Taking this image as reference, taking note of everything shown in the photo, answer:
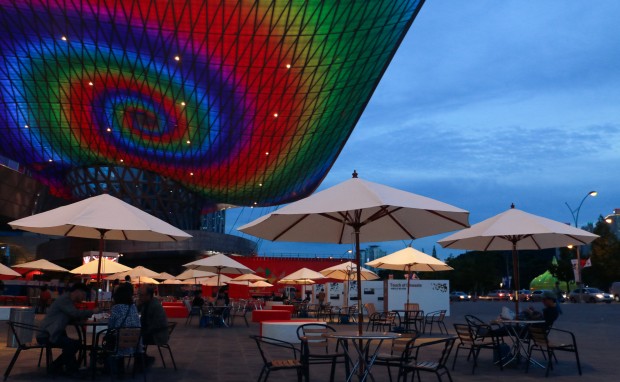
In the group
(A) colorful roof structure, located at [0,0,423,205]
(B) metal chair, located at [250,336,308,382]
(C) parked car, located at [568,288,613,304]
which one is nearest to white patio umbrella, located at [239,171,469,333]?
(B) metal chair, located at [250,336,308,382]

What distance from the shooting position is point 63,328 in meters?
9.64

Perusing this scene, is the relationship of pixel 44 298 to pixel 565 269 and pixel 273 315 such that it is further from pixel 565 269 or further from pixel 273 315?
pixel 565 269

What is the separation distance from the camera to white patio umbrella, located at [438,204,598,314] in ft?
38.3

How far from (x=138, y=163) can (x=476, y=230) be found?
55472 millimetres

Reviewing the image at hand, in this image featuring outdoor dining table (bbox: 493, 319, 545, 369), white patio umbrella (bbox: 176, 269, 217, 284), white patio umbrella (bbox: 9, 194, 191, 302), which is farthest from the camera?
white patio umbrella (bbox: 176, 269, 217, 284)

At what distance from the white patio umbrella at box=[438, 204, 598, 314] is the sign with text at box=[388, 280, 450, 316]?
18.3 m

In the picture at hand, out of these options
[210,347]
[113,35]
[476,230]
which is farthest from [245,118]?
[476,230]

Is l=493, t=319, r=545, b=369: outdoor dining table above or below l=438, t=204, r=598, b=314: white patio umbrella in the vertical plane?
below

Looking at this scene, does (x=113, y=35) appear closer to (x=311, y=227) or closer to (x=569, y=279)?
(x=311, y=227)

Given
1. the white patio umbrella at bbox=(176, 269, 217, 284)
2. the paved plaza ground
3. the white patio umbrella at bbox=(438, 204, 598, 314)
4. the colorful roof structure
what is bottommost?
the paved plaza ground

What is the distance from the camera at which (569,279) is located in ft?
266

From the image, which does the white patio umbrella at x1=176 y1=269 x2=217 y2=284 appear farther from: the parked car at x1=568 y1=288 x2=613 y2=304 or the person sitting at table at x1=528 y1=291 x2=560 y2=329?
the parked car at x1=568 y1=288 x2=613 y2=304

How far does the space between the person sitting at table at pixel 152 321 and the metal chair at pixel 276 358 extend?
1639 millimetres

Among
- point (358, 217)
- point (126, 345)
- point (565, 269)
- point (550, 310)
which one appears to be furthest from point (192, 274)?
point (565, 269)
